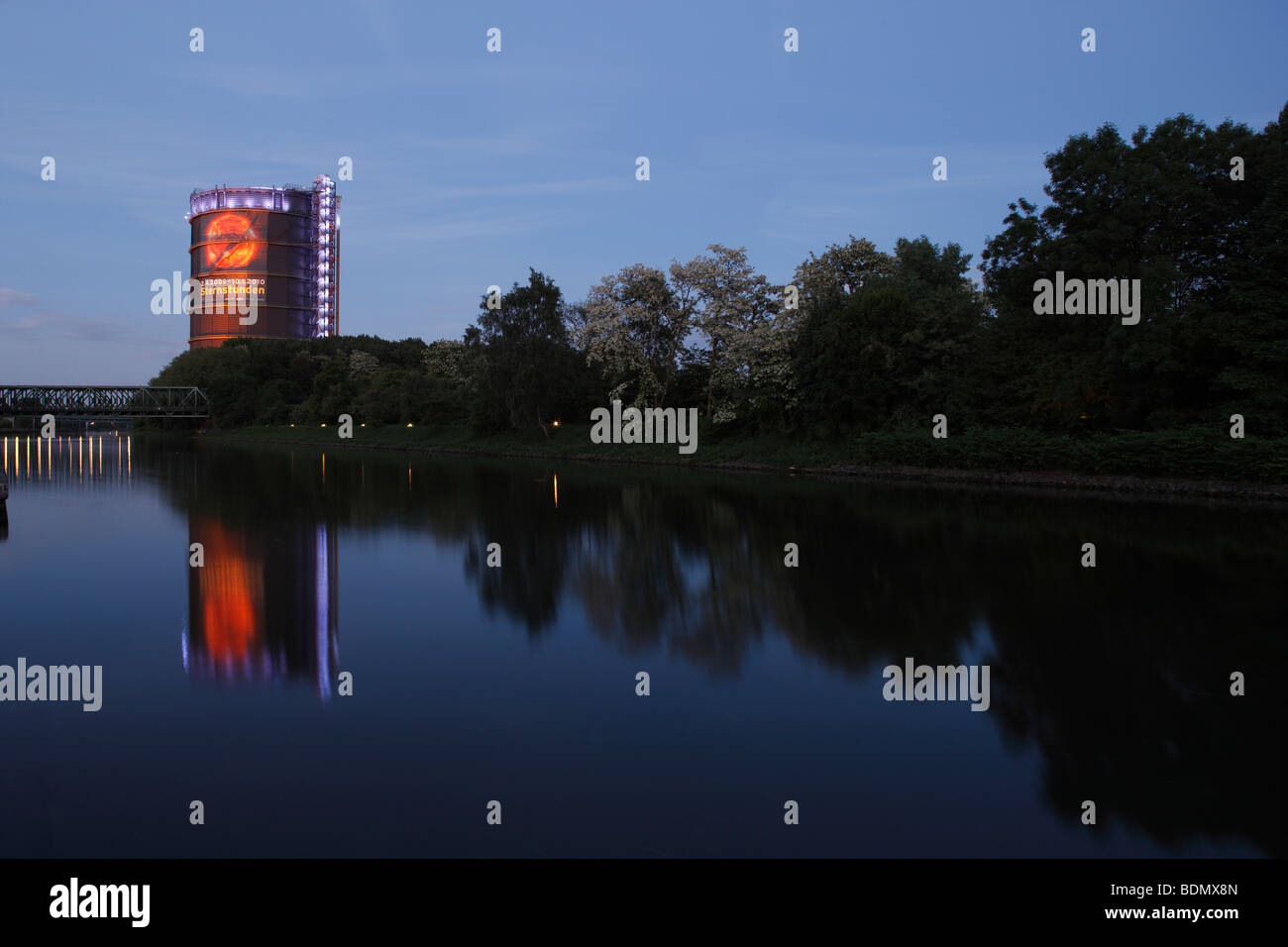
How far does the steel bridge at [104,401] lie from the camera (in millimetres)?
99500

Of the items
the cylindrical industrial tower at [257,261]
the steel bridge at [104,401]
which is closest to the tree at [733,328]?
the steel bridge at [104,401]

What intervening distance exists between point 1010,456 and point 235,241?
389 feet

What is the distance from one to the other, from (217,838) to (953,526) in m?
15.2

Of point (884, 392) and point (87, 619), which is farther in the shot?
point (884, 392)

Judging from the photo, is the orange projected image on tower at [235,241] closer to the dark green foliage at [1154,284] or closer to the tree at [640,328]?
the tree at [640,328]

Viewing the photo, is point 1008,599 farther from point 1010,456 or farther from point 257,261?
point 257,261

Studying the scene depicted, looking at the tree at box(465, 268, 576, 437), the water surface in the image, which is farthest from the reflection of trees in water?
the tree at box(465, 268, 576, 437)

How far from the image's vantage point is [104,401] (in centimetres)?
11169

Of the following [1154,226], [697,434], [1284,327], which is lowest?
[697,434]

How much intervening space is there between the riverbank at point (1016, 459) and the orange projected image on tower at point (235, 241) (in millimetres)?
91656

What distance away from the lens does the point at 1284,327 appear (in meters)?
23.6

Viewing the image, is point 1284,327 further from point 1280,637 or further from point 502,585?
point 502,585
